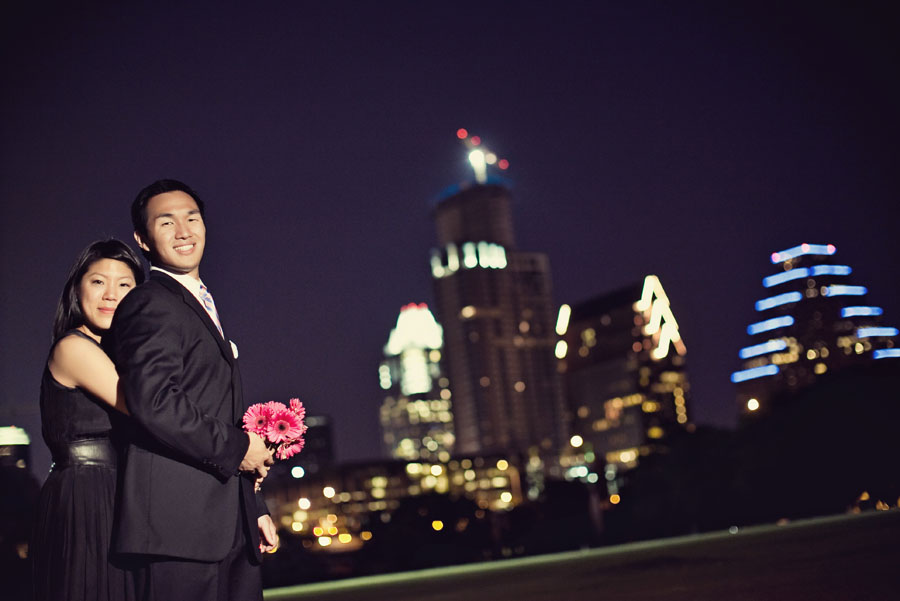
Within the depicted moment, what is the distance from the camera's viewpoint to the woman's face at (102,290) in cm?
404

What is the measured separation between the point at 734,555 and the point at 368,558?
2030 inches

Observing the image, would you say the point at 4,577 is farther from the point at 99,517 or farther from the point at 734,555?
the point at 99,517

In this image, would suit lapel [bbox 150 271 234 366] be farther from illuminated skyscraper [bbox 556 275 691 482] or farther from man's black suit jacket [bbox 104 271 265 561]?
illuminated skyscraper [bbox 556 275 691 482]

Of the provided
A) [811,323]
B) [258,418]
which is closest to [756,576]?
[258,418]

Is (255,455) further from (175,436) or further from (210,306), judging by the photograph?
(210,306)

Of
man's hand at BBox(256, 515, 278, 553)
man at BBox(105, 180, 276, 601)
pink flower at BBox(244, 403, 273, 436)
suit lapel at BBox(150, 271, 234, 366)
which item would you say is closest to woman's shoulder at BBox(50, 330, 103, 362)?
man at BBox(105, 180, 276, 601)

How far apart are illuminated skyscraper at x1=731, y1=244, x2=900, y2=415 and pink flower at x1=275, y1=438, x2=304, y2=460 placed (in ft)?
420

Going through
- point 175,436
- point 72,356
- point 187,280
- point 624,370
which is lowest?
point 175,436

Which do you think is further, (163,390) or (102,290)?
(102,290)

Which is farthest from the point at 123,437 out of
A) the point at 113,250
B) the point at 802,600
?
the point at 802,600

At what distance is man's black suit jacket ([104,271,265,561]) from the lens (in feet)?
10.7

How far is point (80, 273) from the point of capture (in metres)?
4.12

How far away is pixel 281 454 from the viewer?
367cm

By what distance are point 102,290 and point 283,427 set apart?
999mm
